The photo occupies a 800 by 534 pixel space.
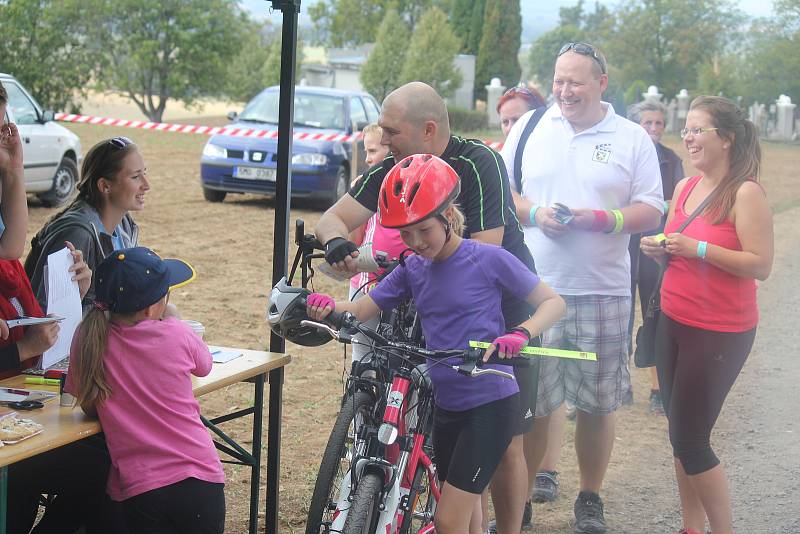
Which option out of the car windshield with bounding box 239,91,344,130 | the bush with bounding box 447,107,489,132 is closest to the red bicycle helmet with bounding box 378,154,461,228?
the car windshield with bounding box 239,91,344,130

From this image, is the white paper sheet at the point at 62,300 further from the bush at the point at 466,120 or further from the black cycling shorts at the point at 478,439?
the bush at the point at 466,120

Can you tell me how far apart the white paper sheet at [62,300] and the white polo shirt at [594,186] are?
7.32 feet

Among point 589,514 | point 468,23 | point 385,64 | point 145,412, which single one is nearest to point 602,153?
point 589,514

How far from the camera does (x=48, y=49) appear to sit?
35.7 meters

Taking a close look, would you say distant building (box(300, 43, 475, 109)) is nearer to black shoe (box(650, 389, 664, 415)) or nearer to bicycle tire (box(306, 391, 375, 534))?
black shoe (box(650, 389, 664, 415))

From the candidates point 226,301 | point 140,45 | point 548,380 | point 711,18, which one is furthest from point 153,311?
point 711,18

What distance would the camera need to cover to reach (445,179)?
11.5 ft

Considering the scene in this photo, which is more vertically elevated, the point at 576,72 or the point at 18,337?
the point at 576,72

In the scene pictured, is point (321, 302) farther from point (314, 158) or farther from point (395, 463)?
point (314, 158)

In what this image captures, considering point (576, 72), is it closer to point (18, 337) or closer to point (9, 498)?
point (18, 337)

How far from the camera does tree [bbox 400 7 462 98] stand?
54606 mm

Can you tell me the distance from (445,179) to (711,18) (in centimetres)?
5606

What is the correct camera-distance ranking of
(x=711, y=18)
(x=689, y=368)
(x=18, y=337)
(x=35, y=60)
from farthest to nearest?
1. (x=711, y=18)
2. (x=35, y=60)
3. (x=689, y=368)
4. (x=18, y=337)

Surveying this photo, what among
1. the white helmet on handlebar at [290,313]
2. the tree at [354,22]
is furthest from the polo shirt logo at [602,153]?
the tree at [354,22]
